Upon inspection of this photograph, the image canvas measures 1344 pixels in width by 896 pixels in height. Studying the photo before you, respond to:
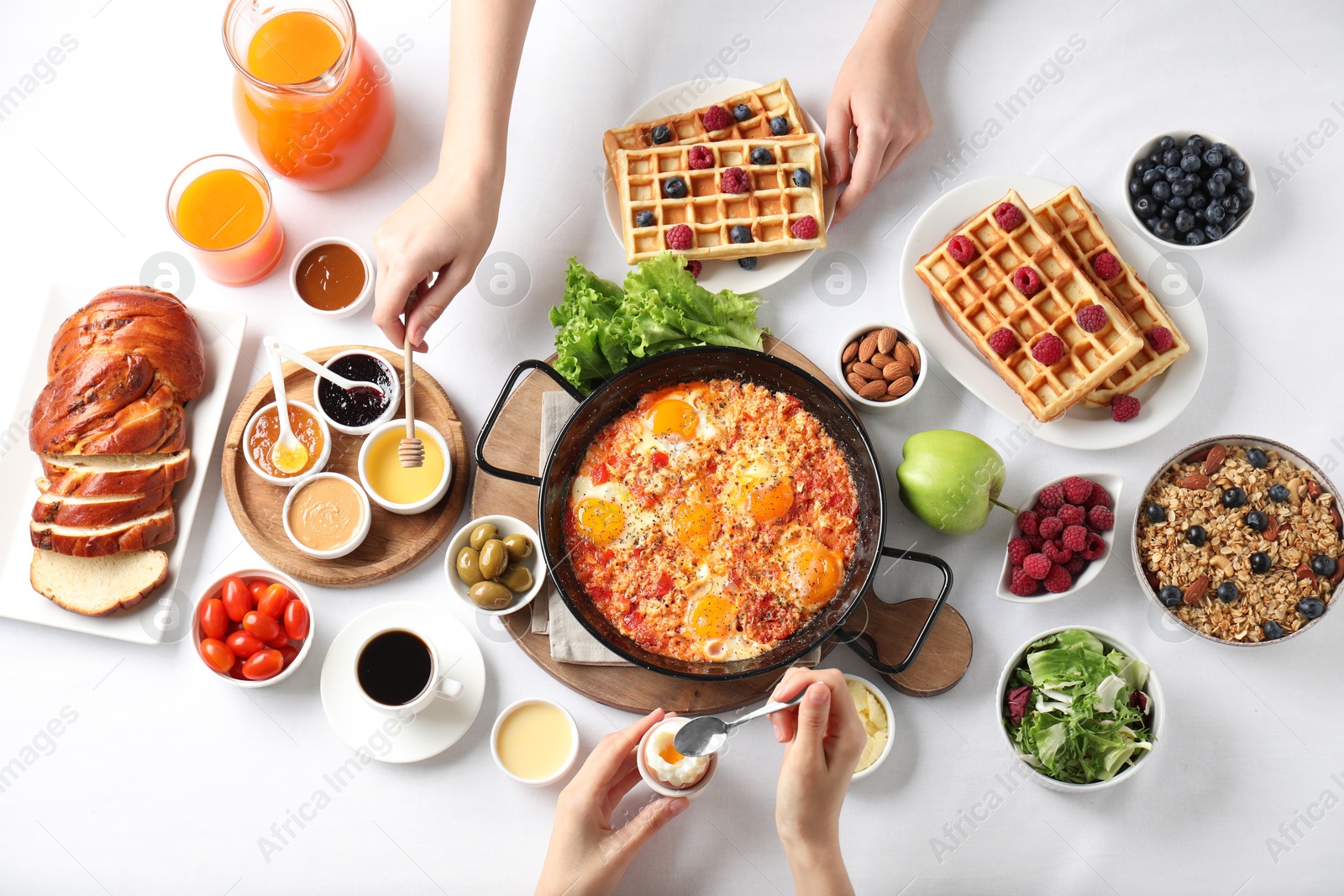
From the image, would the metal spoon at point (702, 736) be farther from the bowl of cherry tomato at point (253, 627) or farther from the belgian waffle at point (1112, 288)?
the belgian waffle at point (1112, 288)

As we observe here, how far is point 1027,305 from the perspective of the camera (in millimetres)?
3078

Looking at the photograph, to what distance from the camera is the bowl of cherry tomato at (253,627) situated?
116 inches

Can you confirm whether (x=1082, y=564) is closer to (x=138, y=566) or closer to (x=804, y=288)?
(x=804, y=288)

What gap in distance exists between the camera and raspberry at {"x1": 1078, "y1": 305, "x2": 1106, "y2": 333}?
299 cm

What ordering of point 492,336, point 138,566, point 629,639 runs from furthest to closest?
point 492,336, point 138,566, point 629,639

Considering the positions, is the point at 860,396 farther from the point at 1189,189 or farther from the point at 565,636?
the point at 1189,189

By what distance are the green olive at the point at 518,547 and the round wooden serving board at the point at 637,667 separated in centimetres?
12

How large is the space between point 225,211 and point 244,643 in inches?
60.9

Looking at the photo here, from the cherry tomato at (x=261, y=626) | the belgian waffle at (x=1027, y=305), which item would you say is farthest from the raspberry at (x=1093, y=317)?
the cherry tomato at (x=261, y=626)

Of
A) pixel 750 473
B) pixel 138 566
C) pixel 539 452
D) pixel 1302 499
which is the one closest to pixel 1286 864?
pixel 1302 499

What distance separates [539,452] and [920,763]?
1740 millimetres

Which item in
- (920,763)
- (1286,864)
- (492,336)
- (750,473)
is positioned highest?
(492,336)

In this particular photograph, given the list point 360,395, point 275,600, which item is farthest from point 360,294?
point 275,600

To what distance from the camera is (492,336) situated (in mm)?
3273
